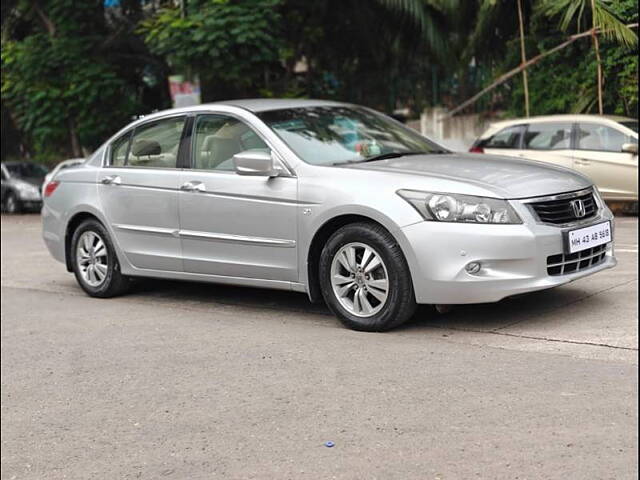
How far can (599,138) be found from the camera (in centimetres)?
1484

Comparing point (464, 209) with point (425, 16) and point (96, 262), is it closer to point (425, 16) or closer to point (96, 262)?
point (96, 262)

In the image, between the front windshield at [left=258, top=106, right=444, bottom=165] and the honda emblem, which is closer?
the honda emblem

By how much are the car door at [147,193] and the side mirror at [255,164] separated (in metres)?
0.89

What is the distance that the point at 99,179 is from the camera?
8.95 m

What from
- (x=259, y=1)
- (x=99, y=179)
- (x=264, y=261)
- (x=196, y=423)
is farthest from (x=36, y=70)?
(x=196, y=423)

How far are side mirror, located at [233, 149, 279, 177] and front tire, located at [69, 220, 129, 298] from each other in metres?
1.96

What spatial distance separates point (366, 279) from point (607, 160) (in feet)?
28.8

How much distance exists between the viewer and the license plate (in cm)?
667

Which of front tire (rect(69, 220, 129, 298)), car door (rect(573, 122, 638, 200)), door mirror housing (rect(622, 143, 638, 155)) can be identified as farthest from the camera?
car door (rect(573, 122, 638, 200))

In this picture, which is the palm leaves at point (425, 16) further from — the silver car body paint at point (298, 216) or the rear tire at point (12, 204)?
the silver car body paint at point (298, 216)

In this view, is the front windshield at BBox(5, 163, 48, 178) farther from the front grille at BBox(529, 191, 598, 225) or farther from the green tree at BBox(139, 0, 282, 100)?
the front grille at BBox(529, 191, 598, 225)

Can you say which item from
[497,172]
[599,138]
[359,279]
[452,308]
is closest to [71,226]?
[359,279]

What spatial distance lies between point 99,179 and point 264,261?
7.33 ft

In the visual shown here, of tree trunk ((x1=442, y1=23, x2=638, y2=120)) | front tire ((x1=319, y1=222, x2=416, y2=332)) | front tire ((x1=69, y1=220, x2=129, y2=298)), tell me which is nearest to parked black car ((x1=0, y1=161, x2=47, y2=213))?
tree trunk ((x1=442, y1=23, x2=638, y2=120))
